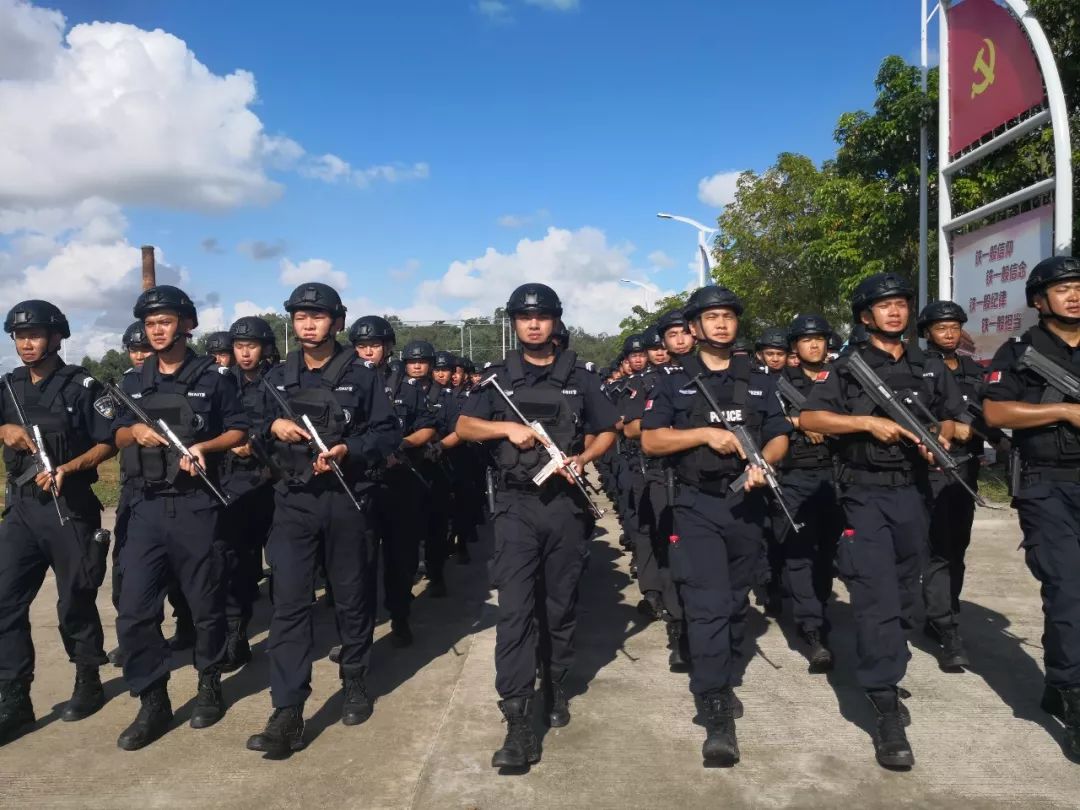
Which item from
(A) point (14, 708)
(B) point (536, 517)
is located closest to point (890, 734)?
(B) point (536, 517)

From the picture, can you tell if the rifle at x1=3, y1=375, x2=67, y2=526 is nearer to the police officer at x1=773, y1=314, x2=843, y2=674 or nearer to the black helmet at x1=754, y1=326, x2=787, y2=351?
the police officer at x1=773, y1=314, x2=843, y2=674

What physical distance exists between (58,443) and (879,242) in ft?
49.0

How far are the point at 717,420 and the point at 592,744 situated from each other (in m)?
1.71

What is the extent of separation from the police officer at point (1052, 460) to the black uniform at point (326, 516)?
10.7 feet

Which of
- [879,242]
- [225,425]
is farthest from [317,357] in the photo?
[879,242]

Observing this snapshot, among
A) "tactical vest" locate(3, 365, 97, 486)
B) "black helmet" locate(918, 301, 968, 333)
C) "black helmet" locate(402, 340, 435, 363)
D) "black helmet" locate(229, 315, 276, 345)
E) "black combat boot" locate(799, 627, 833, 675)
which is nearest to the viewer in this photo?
"tactical vest" locate(3, 365, 97, 486)

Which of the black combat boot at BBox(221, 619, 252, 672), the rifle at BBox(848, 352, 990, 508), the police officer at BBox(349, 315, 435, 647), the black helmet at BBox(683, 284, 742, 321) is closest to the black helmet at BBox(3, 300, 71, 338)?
the police officer at BBox(349, 315, 435, 647)

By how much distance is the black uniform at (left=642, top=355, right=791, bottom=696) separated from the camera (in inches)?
147

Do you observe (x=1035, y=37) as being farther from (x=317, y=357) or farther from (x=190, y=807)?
(x=190, y=807)

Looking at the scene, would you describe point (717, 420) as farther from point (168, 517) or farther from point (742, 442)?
point (168, 517)

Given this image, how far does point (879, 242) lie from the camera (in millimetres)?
15500

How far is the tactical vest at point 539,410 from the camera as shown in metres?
3.96

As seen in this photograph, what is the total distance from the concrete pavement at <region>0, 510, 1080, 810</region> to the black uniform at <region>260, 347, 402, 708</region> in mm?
440

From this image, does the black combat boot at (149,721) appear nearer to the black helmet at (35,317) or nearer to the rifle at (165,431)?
the rifle at (165,431)
